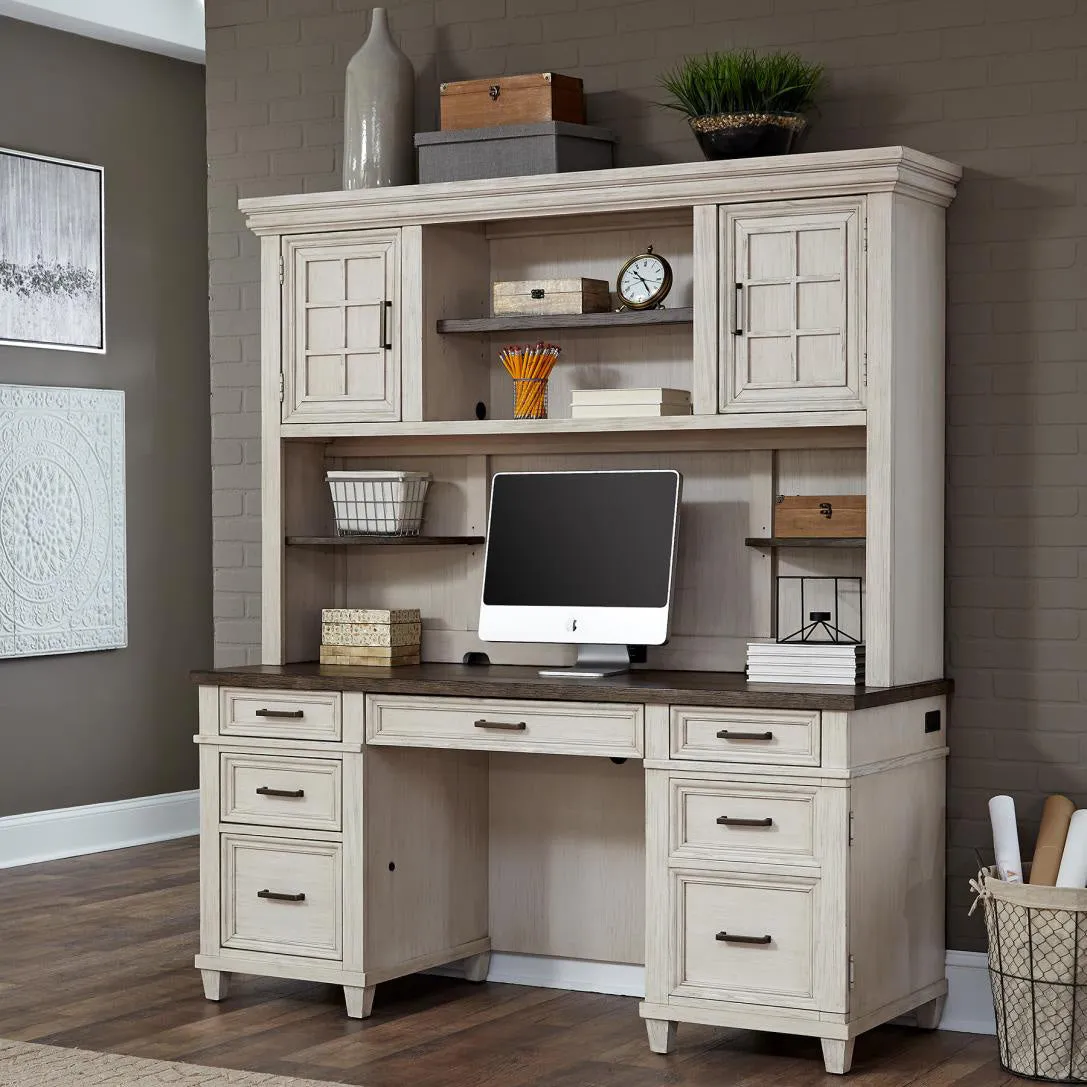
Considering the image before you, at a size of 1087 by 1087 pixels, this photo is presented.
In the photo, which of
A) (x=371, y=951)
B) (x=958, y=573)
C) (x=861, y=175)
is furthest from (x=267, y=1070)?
(x=861, y=175)

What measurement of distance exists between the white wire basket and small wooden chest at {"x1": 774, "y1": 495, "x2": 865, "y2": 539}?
96 cm

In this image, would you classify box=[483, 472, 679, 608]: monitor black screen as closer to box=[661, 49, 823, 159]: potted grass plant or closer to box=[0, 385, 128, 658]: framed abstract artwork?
box=[661, 49, 823, 159]: potted grass plant

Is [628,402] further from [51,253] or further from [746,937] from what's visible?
[51,253]

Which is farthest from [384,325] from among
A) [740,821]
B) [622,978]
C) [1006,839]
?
[1006,839]

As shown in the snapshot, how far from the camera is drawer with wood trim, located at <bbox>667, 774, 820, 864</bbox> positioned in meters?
3.65

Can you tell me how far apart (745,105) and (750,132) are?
73 millimetres

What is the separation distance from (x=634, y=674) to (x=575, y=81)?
1.46 metres

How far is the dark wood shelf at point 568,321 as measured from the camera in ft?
13.4

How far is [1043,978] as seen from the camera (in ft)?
11.9

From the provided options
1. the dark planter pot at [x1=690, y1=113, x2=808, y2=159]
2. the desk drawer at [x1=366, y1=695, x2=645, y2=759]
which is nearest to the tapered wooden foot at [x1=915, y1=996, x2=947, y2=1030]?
the desk drawer at [x1=366, y1=695, x2=645, y2=759]

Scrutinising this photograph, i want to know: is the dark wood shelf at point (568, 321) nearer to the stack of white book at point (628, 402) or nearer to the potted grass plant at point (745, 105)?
the stack of white book at point (628, 402)

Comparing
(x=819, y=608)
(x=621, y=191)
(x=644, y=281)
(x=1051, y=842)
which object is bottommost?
(x=1051, y=842)

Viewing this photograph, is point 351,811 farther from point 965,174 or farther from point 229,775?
point 965,174

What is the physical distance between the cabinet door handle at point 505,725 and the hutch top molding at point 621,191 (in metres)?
1.20
